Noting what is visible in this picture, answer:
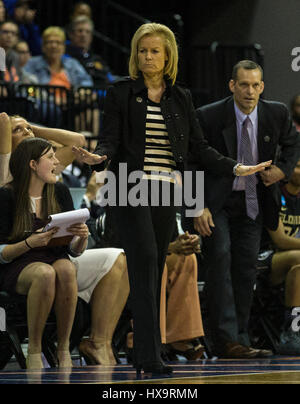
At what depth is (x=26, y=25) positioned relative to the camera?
10109 millimetres

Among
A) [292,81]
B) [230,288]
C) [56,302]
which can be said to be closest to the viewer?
[56,302]

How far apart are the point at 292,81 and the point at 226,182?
5.48 ft

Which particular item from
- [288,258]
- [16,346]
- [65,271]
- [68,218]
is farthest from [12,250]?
[288,258]

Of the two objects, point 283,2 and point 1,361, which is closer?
point 1,361

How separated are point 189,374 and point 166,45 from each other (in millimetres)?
1384

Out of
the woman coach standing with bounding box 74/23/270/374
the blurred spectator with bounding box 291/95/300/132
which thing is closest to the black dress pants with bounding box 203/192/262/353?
the woman coach standing with bounding box 74/23/270/374

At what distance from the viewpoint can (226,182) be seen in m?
5.01

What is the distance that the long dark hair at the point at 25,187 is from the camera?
4.71m

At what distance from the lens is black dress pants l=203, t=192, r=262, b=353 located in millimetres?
4926

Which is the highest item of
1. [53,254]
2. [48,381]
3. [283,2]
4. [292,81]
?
[283,2]

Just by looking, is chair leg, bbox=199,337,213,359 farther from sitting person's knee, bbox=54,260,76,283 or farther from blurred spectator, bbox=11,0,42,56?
blurred spectator, bbox=11,0,42,56

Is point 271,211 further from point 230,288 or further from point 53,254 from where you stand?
point 53,254

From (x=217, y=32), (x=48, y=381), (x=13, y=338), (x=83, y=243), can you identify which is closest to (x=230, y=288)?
(x=83, y=243)

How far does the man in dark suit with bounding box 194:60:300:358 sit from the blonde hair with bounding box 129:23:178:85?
3.91 ft
